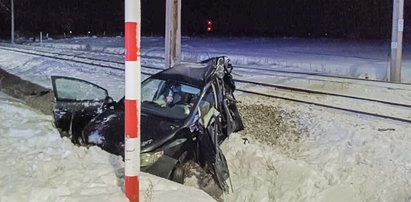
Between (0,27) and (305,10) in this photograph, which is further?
(0,27)

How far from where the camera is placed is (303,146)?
25.8ft

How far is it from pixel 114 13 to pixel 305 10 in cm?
2650

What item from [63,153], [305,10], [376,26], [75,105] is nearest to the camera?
[63,153]

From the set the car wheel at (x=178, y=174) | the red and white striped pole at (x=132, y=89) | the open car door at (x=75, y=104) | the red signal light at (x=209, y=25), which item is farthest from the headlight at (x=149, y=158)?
the red signal light at (x=209, y=25)

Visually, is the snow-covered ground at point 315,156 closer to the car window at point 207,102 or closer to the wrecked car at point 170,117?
the wrecked car at point 170,117

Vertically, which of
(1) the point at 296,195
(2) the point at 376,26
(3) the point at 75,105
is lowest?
(1) the point at 296,195

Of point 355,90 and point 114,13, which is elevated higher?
point 114,13

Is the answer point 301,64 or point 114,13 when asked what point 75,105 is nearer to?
point 301,64

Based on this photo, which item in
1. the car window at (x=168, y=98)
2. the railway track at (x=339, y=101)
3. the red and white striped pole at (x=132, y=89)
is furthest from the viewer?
the railway track at (x=339, y=101)

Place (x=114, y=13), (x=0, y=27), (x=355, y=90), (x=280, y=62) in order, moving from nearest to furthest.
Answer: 1. (x=355, y=90)
2. (x=280, y=62)
3. (x=114, y=13)
4. (x=0, y=27)

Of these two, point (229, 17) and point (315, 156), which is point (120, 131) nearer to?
point (315, 156)

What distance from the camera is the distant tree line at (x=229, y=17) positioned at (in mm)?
37862

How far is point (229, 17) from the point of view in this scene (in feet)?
159

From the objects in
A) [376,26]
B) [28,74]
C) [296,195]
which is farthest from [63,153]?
[376,26]
